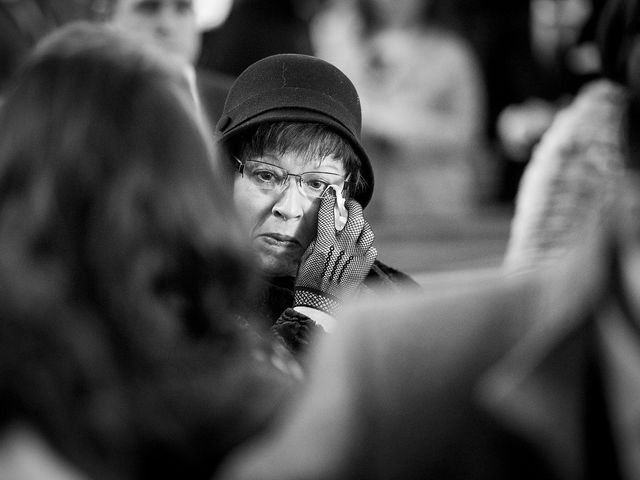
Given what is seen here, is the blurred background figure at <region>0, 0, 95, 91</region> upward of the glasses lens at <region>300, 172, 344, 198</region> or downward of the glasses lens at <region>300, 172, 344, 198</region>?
upward

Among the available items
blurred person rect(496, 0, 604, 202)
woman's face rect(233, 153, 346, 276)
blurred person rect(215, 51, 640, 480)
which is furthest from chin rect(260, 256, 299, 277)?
blurred person rect(496, 0, 604, 202)

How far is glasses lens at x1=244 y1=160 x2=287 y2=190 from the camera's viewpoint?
2965 millimetres

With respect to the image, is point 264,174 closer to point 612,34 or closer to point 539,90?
point 612,34

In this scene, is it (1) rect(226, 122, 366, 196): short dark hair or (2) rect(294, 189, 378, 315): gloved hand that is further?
(1) rect(226, 122, 366, 196): short dark hair

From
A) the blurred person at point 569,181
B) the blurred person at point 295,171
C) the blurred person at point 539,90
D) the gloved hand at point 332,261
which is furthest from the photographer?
the blurred person at point 539,90

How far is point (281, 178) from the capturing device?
2.97 meters

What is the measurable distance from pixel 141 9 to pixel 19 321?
126 inches

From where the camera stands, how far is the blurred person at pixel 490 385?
1387mm

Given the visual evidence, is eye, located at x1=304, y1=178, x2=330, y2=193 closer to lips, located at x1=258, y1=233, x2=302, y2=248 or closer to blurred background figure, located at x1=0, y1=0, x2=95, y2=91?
lips, located at x1=258, y1=233, x2=302, y2=248

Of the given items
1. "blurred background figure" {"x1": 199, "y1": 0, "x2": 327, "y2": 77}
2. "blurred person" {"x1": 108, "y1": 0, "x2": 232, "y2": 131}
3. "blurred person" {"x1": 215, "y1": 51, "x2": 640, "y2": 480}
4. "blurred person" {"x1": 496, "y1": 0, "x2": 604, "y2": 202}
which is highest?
"blurred person" {"x1": 496, "y1": 0, "x2": 604, "y2": 202}

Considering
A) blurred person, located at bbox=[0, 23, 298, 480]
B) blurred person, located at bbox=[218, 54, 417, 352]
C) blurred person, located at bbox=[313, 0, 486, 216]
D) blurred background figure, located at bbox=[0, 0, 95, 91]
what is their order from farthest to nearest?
blurred person, located at bbox=[313, 0, 486, 216]
blurred background figure, located at bbox=[0, 0, 95, 91]
blurred person, located at bbox=[218, 54, 417, 352]
blurred person, located at bbox=[0, 23, 298, 480]

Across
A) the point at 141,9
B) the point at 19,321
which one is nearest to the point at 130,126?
the point at 19,321

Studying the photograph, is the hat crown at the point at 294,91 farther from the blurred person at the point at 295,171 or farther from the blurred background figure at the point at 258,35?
the blurred background figure at the point at 258,35

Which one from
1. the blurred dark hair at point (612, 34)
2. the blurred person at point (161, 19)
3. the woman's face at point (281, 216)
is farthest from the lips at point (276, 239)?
the blurred person at point (161, 19)
